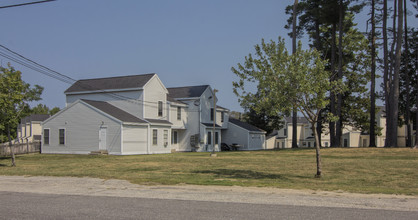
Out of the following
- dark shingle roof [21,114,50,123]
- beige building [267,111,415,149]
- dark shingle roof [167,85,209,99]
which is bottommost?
beige building [267,111,415,149]

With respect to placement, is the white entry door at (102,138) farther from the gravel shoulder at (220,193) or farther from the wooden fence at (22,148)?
the gravel shoulder at (220,193)

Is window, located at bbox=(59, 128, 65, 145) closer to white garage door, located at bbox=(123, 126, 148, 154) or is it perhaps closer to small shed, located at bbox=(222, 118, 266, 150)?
white garage door, located at bbox=(123, 126, 148, 154)

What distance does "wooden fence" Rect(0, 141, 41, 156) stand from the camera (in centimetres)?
3784

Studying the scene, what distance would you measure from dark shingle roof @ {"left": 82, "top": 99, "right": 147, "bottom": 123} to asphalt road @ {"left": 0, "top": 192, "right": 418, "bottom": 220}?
26060 millimetres

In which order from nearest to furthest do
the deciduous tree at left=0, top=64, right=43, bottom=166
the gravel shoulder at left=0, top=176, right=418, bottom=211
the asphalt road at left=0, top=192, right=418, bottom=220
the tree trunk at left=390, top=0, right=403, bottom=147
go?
1. the asphalt road at left=0, top=192, right=418, bottom=220
2. the gravel shoulder at left=0, top=176, right=418, bottom=211
3. the deciduous tree at left=0, top=64, right=43, bottom=166
4. the tree trunk at left=390, top=0, right=403, bottom=147

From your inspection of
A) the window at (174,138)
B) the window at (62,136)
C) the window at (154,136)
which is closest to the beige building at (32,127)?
the window at (174,138)

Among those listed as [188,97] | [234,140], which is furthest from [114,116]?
[234,140]

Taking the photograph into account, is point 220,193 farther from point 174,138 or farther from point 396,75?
point 174,138

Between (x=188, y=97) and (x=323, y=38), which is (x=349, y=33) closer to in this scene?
(x=323, y=38)

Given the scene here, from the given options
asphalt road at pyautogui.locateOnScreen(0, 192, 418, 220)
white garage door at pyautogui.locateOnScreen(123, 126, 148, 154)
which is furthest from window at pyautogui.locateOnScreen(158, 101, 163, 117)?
asphalt road at pyautogui.locateOnScreen(0, 192, 418, 220)

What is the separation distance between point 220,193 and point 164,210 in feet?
11.1

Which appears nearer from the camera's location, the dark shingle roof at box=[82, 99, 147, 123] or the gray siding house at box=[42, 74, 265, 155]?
the gray siding house at box=[42, 74, 265, 155]

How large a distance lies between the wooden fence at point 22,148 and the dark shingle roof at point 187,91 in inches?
644

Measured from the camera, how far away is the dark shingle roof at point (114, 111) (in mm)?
37244
